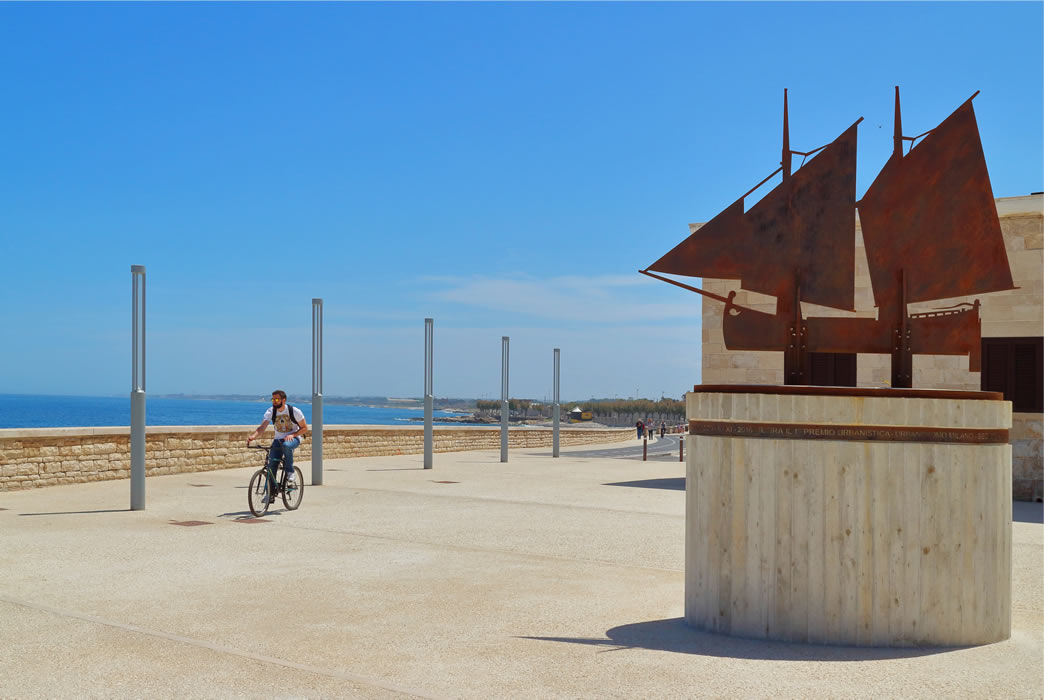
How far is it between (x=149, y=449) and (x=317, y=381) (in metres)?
3.61

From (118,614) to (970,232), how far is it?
6.87m

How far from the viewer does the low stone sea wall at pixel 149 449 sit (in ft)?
49.5

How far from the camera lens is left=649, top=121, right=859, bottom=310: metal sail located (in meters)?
7.07

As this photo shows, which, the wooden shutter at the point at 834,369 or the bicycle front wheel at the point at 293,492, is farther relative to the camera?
the wooden shutter at the point at 834,369

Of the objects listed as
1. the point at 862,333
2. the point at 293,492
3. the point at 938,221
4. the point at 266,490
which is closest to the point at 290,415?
the point at 266,490

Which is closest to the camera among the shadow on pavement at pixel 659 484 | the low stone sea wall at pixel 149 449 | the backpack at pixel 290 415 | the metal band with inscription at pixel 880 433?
the metal band with inscription at pixel 880 433

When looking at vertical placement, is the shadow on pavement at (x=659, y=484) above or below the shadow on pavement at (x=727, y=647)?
below

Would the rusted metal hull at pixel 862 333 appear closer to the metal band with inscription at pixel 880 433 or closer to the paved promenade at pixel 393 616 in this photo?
the metal band with inscription at pixel 880 433

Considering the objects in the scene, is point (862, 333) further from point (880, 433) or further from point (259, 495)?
point (259, 495)

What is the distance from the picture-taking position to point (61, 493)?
580 inches

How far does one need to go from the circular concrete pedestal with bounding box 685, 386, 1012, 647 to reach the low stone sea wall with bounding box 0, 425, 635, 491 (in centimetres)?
1278

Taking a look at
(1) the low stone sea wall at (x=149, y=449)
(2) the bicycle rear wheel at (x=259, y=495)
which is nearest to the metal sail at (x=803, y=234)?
(2) the bicycle rear wheel at (x=259, y=495)

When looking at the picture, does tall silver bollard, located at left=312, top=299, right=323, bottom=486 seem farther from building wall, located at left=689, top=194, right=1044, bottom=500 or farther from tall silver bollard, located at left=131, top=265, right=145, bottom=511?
building wall, located at left=689, top=194, right=1044, bottom=500

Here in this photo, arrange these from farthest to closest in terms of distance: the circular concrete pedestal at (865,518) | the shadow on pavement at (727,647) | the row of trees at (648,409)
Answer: the row of trees at (648,409)
the circular concrete pedestal at (865,518)
the shadow on pavement at (727,647)
